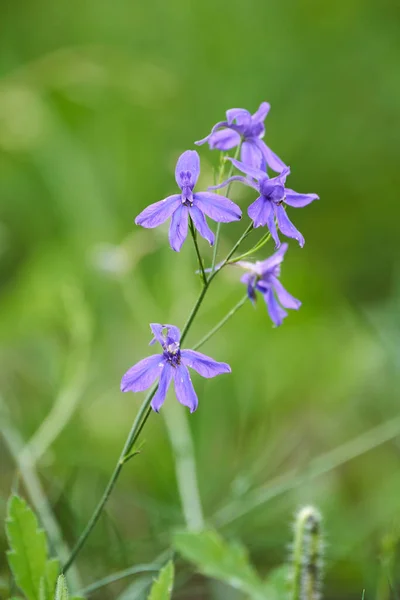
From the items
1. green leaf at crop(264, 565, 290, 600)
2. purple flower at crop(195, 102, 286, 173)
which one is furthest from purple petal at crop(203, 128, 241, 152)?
green leaf at crop(264, 565, 290, 600)

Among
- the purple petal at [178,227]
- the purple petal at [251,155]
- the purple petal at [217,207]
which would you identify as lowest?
the purple petal at [178,227]

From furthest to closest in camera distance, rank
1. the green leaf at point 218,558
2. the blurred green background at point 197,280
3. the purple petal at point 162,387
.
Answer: the blurred green background at point 197,280 < the green leaf at point 218,558 < the purple petal at point 162,387

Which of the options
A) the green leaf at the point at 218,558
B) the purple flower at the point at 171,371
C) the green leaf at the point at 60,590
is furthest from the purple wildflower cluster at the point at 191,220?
the green leaf at the point at 218,558

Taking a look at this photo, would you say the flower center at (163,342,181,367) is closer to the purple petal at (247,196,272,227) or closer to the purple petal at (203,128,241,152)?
the purple petal at (247,196,272,227)

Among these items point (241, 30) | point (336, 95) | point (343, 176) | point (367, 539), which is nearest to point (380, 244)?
point (343, 176)

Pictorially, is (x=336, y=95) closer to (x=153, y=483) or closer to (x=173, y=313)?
(x=173, y=313)

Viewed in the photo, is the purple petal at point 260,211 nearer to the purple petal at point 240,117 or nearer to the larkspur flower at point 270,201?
the larkspur flower at point 270,201

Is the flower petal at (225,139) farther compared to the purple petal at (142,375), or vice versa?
the flower petal at (225,139)
